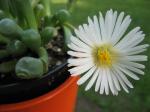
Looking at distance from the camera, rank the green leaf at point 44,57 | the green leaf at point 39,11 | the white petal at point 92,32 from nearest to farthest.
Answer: the white petal at point 92,32, the green leaf at point 44,57, the green leaf at point 39,11

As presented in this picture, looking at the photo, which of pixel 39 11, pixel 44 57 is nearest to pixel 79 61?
pixel 44 57

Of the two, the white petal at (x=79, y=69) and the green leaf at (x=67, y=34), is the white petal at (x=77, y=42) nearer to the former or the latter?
the white petal at (x=79, y=69)

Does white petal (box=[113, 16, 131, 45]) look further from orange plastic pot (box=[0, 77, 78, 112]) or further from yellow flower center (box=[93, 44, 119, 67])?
orange plastic pot (box=[0, 77, 78, 112])

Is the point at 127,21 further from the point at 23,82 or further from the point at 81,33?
the point at 23,82

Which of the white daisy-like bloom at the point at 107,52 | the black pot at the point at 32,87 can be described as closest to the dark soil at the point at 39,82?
the black pot at the point at 32,87

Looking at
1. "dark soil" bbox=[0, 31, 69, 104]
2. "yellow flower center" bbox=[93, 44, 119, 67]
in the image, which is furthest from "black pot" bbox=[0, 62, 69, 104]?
"yellow flower center" bbox=[93, 44, 119, 67]

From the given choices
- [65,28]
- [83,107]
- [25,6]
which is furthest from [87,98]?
[25,6]

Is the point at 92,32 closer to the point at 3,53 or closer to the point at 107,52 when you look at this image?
the point at 107,52

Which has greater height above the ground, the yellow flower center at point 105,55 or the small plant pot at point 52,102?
the yellow flower center at point 105,55
